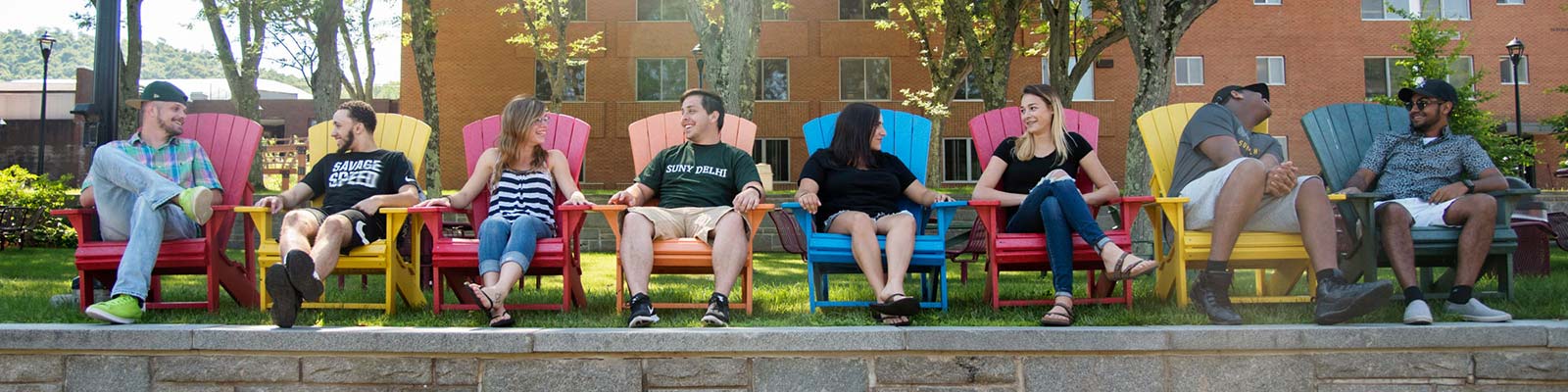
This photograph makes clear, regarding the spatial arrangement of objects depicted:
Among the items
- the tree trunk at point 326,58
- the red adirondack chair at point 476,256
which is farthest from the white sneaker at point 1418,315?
the tree trunk at point 326,58

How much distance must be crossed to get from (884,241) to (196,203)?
2715 millimetres

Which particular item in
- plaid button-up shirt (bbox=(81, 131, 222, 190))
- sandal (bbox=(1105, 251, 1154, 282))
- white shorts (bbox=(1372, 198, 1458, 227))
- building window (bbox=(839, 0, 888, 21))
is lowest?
sandal (bbox=(1105, 251, 1154, 282))

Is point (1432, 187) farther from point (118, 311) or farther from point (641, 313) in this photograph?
point (118, 311)

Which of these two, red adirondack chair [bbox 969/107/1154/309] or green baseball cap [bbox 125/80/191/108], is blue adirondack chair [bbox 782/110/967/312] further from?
green baseball cap [bbox 125/80/191/108]

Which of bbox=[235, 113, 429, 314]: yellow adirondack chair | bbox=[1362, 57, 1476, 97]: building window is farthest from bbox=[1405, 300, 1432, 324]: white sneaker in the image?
Result: bbox=[1362, 57, 1476, 97]: building window

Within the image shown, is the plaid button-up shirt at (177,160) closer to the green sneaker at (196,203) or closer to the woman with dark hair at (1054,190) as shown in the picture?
the green sneaker at (196,203)

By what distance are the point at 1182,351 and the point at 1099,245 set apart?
0.62 metres

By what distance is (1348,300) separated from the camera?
3.80m

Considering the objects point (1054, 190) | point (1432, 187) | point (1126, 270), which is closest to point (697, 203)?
point (1054, 190)

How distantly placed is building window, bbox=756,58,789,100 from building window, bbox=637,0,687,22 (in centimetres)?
220

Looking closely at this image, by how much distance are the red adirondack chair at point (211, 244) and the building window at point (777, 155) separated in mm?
19875

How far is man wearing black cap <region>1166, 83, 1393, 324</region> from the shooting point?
388cm

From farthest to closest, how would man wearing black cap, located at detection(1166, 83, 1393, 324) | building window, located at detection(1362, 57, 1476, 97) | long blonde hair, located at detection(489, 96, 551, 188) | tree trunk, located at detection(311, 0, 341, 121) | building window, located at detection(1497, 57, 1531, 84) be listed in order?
building window, located at detection(1497, 57, 1531, 84) → building window, located at detection(1362, 57, 1476, 97) → tree trunk, located at detection(311, 0, 341, 121) → long blonde hair, located at detection(489, 96, 551, 188) → man wearing black cap, located at detection(1166, 83, 1393, 324)

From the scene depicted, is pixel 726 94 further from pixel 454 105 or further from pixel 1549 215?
pixel 454 105
